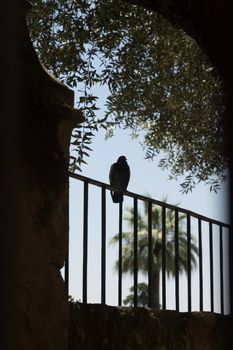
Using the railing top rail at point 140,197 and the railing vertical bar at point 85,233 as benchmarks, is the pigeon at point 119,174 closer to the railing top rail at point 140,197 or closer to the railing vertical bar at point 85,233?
the railing top rail at point 140,197

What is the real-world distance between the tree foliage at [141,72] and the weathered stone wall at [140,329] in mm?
1147

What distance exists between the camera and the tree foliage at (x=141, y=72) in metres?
6.12

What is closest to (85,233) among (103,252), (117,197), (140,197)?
(103,252)

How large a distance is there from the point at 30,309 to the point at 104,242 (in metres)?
1.31

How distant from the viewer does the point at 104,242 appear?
450 centimetres

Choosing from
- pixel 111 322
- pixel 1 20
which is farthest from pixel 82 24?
pixel 1 20

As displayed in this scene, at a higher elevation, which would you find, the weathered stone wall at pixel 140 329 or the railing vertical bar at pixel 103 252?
the railing vertical bar at pixel 103 252

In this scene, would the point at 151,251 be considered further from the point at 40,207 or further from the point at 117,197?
the point at 40,207

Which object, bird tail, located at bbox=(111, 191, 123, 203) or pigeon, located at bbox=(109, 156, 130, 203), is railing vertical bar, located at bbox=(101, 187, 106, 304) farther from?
pigeon, located at bbox=(109, 156, 130, 203)

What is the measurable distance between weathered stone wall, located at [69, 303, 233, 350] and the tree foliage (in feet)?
3.76

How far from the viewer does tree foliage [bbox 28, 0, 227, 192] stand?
20.1 feet

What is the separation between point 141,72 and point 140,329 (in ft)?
10.1

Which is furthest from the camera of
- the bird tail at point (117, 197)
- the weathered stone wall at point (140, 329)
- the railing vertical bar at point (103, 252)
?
the bird tail at point (117, 197)

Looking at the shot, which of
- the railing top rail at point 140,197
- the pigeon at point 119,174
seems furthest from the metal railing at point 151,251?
the pigeon at point 119,174
